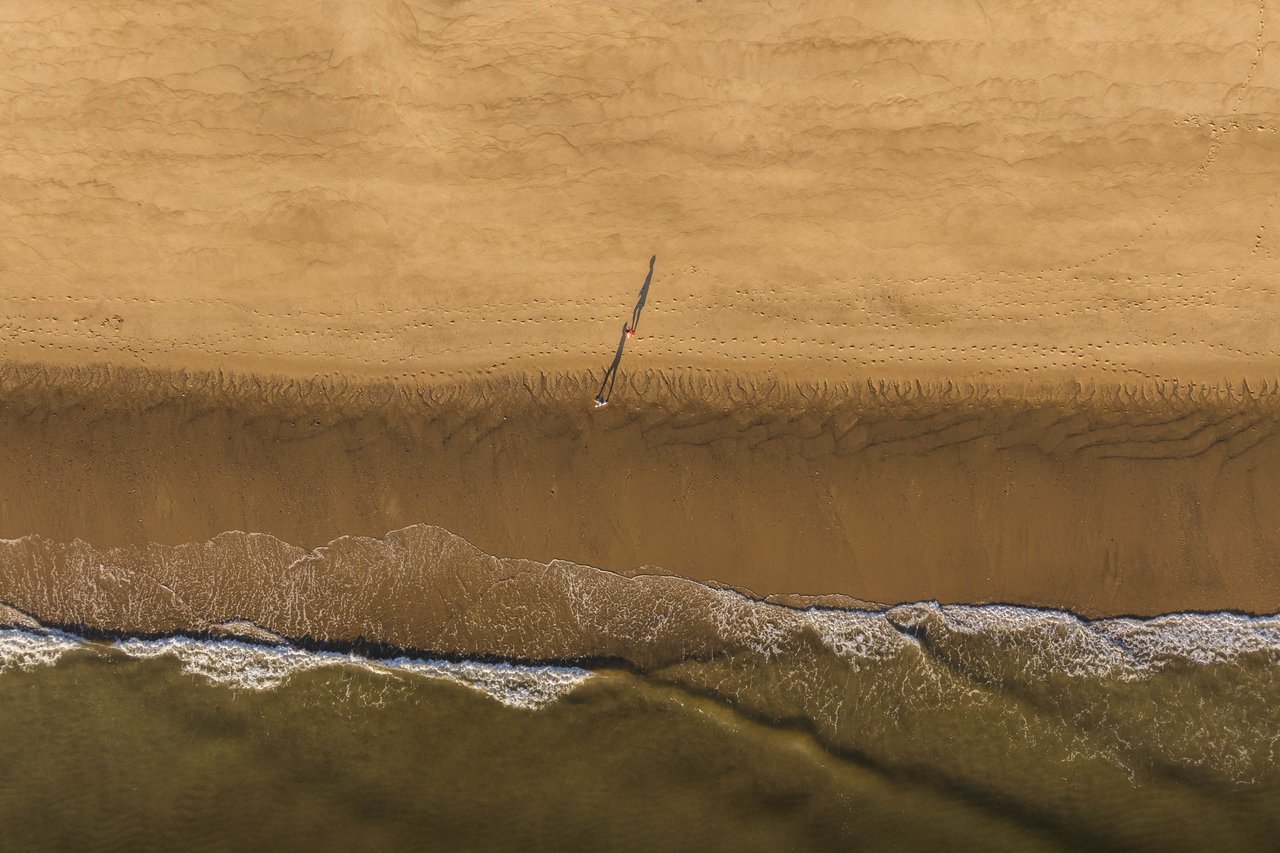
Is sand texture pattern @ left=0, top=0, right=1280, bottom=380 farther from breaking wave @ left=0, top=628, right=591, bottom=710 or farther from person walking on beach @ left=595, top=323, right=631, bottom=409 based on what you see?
breaking wave @ left=0, top=628, right=591, bottom=710

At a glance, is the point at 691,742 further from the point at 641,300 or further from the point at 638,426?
the point at 641,300

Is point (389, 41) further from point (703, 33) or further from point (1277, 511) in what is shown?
point (1277, 511)

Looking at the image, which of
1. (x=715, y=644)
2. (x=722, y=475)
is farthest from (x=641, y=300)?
(x=715, y=644)

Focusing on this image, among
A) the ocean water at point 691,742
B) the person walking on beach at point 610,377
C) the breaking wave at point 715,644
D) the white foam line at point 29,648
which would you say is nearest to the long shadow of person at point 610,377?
the person walking on beach at point 610,377

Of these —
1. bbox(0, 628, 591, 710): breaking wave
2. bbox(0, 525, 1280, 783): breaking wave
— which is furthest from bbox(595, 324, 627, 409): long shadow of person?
bbox(0, 628, 591, 710): breaking wave

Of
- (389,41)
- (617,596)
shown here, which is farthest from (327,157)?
(617,596)
